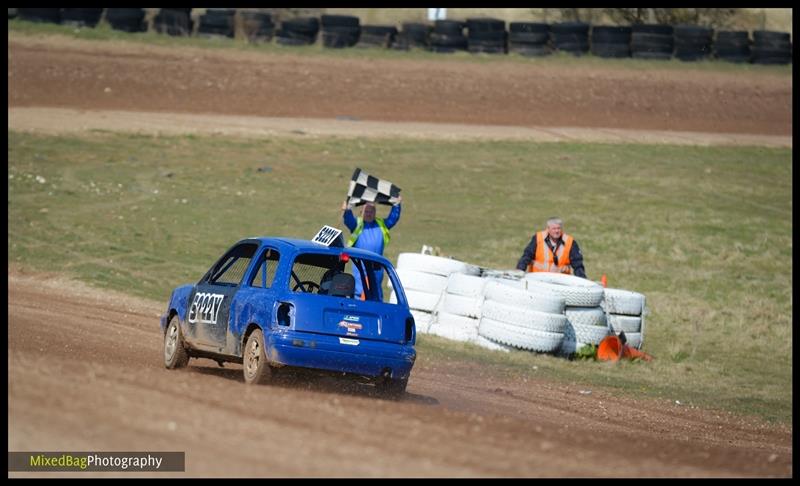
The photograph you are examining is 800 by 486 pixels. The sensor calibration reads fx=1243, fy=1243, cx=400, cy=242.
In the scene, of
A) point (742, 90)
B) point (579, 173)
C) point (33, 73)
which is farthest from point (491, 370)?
point (742, 90)

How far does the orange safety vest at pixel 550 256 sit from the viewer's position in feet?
52.1

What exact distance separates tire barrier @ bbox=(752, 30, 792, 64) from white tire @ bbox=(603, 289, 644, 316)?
25957mm

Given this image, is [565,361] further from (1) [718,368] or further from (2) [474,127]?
(2) [474,127]

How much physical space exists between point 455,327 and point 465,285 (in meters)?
0.56

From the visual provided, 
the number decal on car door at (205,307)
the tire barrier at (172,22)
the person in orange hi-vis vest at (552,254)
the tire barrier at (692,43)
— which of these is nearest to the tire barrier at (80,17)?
the tire barrier at (172,22)

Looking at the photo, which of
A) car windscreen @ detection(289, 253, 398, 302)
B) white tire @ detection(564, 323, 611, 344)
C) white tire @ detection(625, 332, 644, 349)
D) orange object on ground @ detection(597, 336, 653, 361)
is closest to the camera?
car windscreen @ detection(289, 253, 398, 302)

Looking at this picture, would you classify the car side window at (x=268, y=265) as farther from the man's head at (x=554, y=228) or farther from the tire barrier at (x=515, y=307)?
the man's head at (x=554, y=228)

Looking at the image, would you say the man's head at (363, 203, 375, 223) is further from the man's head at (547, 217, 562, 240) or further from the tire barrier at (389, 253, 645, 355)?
the man's head at (547, 217, 562, 240)

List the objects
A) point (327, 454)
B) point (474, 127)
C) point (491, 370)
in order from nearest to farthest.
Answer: point (327, 454), point (491, 370), point (474, 127)

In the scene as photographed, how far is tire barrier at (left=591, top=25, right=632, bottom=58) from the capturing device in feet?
126

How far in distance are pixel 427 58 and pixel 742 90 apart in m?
9.29

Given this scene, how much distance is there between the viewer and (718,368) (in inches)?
600

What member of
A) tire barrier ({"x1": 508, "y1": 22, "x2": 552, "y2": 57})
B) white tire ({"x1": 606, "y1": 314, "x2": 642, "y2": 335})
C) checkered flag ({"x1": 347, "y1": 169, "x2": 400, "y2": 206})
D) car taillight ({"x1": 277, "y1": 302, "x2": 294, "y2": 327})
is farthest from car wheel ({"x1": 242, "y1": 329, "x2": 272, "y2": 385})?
tire barrier ({"x1": 508, "y1": 22, "x2": 552, "y2": 57})

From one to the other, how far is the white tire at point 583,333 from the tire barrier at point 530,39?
23.9 metres
